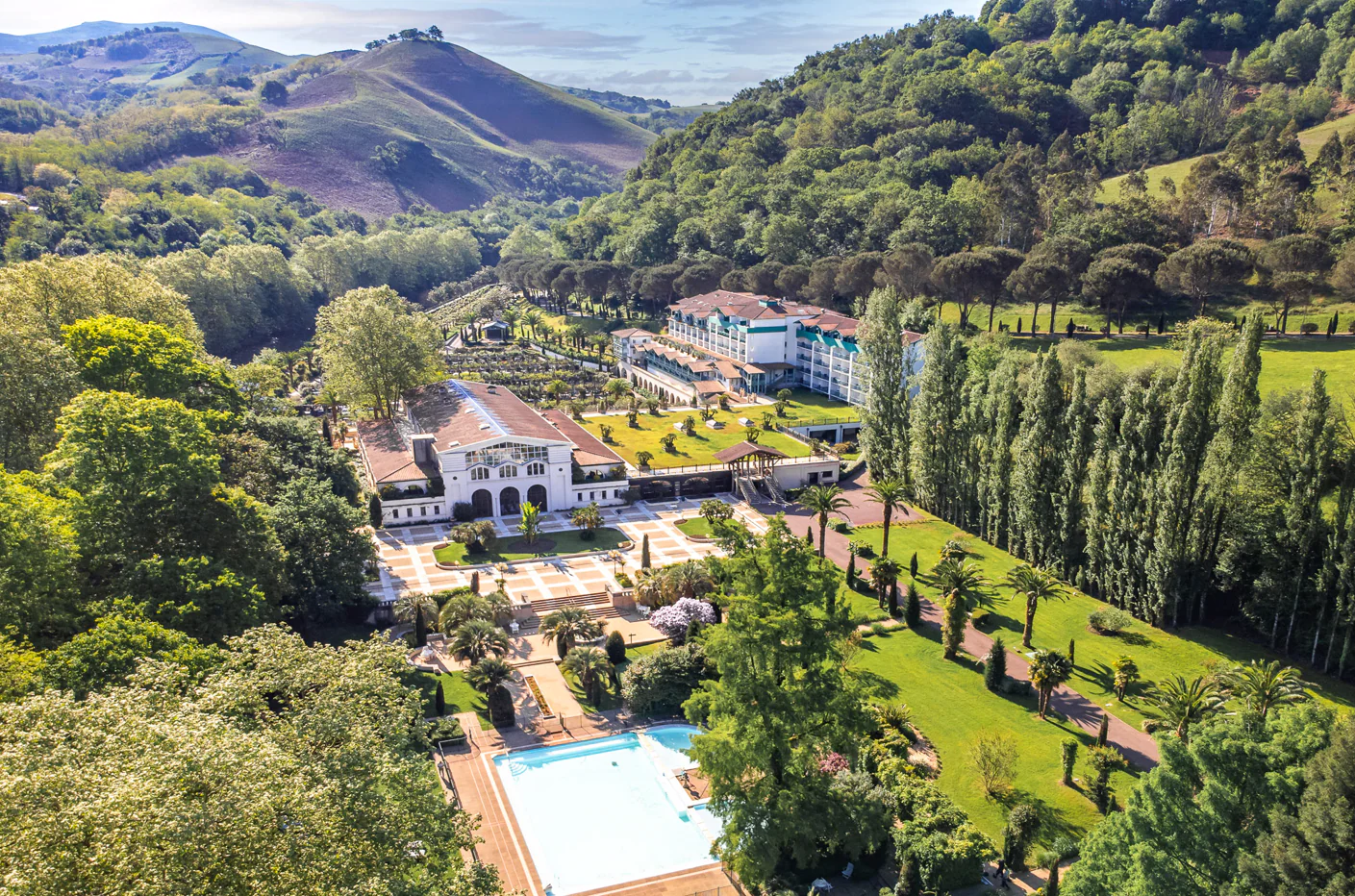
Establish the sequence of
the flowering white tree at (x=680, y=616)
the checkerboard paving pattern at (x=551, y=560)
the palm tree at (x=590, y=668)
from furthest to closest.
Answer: the checkerboard paving pattern at (x=551, y=560), the flowering white tree at (x=680, y=616), the palm tree at (x=590, y=668)

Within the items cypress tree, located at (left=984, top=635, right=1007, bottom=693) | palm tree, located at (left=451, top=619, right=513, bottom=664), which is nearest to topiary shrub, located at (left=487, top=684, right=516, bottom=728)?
palm tree, located at (left=451, top=619, right=513, bottom=664)

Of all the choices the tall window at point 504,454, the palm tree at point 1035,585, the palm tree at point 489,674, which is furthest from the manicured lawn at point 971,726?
the tall window at point 504,454

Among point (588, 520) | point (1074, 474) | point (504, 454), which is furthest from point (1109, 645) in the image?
point (504, 454)

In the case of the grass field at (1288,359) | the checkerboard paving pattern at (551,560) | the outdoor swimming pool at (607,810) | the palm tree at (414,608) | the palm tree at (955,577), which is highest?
the grass field at (1288,359)

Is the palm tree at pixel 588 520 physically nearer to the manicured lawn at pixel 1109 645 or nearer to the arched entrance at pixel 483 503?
the arched entrance at pixel 483 503

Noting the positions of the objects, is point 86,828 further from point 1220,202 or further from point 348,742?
point 1220,202

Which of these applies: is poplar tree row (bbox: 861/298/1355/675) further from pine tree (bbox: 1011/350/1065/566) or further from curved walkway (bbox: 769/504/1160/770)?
curved walkway (bbox: 769/504/1160/770)
